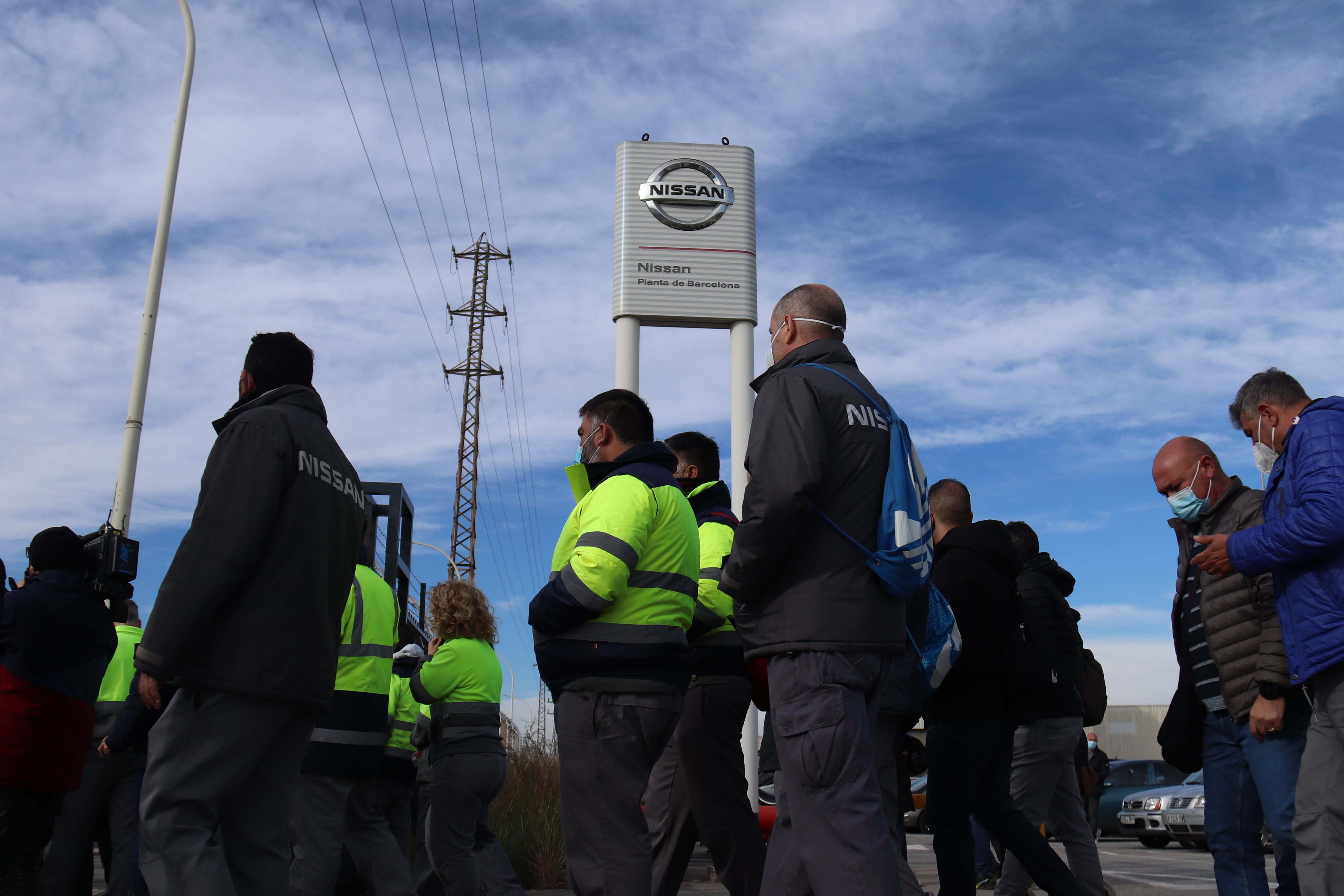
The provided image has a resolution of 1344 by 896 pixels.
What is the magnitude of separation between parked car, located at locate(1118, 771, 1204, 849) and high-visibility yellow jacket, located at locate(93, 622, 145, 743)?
46.3 ft

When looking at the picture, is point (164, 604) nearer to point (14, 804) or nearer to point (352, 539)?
point (352, 539)

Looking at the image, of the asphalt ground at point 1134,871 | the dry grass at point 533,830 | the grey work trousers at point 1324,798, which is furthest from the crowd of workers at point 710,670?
the dry grass at point 533,830

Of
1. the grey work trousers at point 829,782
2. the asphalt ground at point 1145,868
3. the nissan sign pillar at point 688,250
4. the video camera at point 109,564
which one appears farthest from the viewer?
the nissan sign pillar at point 688,250

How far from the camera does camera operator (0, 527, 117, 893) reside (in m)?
5.05

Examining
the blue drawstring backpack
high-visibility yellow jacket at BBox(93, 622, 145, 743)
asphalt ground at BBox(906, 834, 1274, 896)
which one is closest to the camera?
the blue drawstring backpack

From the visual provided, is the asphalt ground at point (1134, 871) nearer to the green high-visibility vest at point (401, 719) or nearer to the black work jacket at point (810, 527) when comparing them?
the black work jacket at point (810, 527)

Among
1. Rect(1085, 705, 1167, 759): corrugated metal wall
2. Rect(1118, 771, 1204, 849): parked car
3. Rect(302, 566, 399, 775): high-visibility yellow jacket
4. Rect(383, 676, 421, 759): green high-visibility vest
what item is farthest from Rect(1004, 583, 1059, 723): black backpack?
Rect(1085, 705, 1167, 759): corrugated metal wall

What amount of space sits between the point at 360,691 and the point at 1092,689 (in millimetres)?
4712

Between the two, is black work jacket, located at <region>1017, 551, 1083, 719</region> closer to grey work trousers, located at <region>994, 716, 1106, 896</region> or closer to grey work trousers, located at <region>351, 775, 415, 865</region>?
grey work trousers, located at <region>994, 716, 1106, 896</region>

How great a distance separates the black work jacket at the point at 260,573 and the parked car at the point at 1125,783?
700 inches

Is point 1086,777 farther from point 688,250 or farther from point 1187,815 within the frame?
point 1187,815

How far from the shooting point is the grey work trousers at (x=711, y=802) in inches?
183

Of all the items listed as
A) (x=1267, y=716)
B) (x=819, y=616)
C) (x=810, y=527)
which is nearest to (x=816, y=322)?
(x=810, y=527)

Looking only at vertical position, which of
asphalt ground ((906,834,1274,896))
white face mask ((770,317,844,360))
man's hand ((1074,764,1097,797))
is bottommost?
asphalt ground ((906,834,1274,896))
